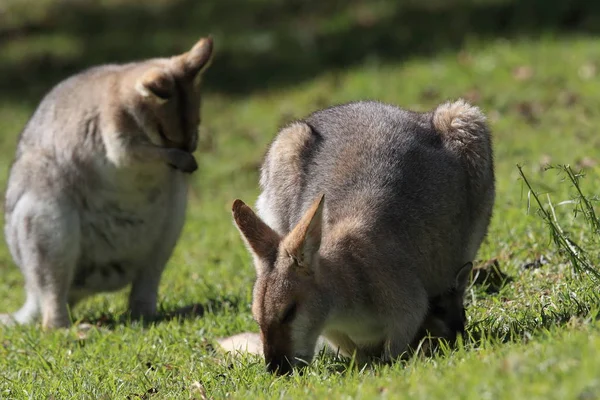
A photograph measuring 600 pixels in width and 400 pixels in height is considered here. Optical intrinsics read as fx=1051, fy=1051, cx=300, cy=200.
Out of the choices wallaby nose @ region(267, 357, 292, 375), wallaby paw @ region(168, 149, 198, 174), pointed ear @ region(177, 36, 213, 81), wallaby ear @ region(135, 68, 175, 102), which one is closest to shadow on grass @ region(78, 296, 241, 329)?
wallaby paw @ region(168, 149, 198, 174)

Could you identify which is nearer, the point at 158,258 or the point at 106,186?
the point at 106,186

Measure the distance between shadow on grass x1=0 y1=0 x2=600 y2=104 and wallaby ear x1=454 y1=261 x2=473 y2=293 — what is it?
8159 millimetres

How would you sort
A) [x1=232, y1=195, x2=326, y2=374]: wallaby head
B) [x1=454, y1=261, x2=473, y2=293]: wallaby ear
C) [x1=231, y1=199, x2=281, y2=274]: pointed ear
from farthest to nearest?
[x1=454, y1=261, x2=473, y2=293]: wallaby ear
[x1=231, y1=199, x2=281, y2=274]: pointed ear
[x1=232, y1=195, x2=326, y2=374]: wallaby head

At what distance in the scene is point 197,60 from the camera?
6996 millimetres

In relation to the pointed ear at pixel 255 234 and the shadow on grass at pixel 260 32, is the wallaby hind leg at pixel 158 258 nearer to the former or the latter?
the pointed ear at pixel 255 234

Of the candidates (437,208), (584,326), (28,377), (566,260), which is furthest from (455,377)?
(28,377)

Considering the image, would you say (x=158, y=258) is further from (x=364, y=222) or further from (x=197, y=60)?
(x=364, y=222)

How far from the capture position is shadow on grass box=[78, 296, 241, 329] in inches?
255

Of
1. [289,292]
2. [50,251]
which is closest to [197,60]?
[50,251]

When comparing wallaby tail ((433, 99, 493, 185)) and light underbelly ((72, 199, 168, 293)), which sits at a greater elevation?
wallaby tail ((433, 99, 493, 185))

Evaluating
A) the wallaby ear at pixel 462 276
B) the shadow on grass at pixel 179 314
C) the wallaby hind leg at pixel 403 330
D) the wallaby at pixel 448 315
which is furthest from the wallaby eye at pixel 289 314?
the shadow on grass at pixel 179 314

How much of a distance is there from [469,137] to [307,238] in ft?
4.32

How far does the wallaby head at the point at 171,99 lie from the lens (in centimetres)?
682

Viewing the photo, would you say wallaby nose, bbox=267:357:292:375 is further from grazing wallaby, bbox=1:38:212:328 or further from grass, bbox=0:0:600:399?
grazing wallaby, bbox=1:38:212:328
